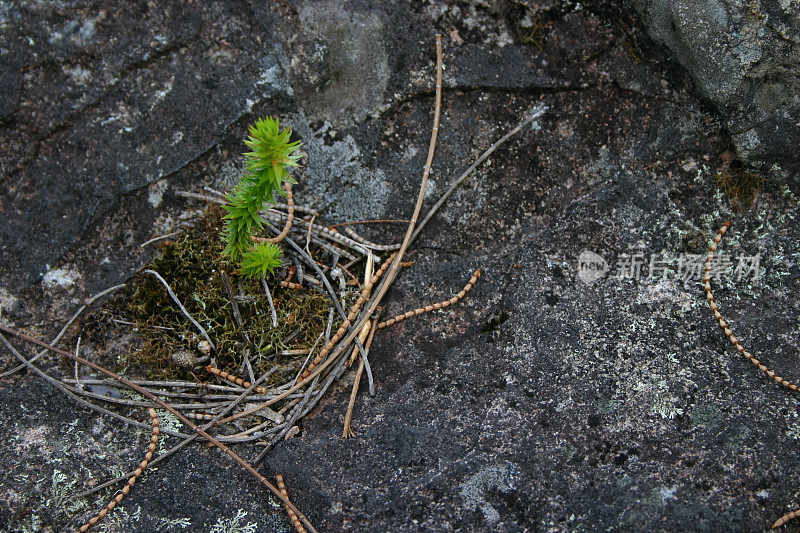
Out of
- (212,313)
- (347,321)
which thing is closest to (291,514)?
(347,321)

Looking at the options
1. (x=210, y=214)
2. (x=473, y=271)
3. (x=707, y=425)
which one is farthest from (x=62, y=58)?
(x=707, y=425)

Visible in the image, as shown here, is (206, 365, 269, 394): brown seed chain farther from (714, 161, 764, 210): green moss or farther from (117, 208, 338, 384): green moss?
(714, 161, 764, 210): green moss

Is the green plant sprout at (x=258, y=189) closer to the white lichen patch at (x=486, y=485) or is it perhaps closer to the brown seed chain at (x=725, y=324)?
the white lichen patch at (x=486, y=485)

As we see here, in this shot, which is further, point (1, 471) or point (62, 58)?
point (62, 58)

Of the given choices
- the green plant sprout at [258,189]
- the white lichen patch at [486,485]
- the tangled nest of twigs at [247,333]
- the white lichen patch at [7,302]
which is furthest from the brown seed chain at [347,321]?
the white lichen patch at [7,302]

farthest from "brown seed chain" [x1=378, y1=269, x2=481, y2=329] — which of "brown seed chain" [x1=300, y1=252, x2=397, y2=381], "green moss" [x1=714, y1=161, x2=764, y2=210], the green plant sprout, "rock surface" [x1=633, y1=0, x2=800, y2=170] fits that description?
"rock surface" [x1=633, y1=0, x2=800, y2=170]

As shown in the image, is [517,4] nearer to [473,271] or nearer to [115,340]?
[473,271]
